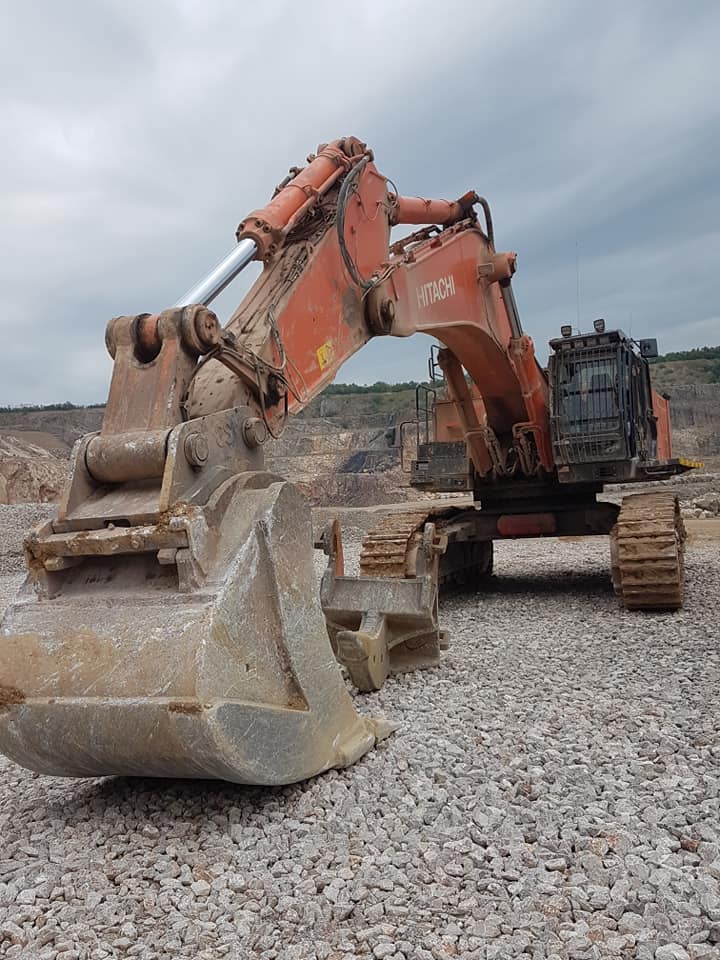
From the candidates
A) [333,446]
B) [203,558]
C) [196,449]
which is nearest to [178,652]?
[203,558]

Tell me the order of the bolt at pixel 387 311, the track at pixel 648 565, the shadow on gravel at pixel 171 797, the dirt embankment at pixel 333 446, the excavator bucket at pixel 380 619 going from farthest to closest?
the dirt embankment at pixel 333 446 < the track at pixel 648 565 < the bolt at pixel 387 311 < the excavator bucket at pixel 380 619 < the shadow on gravel at pixel 171 797

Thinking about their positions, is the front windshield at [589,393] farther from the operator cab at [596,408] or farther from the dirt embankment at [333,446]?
the dirt embankment at [333,446]

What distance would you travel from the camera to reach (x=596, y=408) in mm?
8266

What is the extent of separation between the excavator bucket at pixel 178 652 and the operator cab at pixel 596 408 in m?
5.17

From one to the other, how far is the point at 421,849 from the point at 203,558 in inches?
52.1

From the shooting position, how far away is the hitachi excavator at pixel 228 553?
2.97 metres

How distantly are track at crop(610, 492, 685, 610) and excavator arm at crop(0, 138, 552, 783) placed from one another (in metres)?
3.36

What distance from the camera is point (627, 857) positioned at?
2.79 metres

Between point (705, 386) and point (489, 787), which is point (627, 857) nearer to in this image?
point (489, 787)

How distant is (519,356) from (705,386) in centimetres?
4527

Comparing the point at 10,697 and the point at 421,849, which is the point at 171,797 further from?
the point at 421,849

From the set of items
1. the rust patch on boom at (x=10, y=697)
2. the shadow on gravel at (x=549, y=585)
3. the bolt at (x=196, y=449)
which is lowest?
the shadow on gravel at (x=549, y=585)

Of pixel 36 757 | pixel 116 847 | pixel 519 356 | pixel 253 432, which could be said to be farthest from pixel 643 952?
pixel 519 356

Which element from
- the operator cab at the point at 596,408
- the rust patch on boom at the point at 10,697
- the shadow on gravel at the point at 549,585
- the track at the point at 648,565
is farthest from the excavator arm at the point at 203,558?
the shadow on gravel at the point at 549,585
